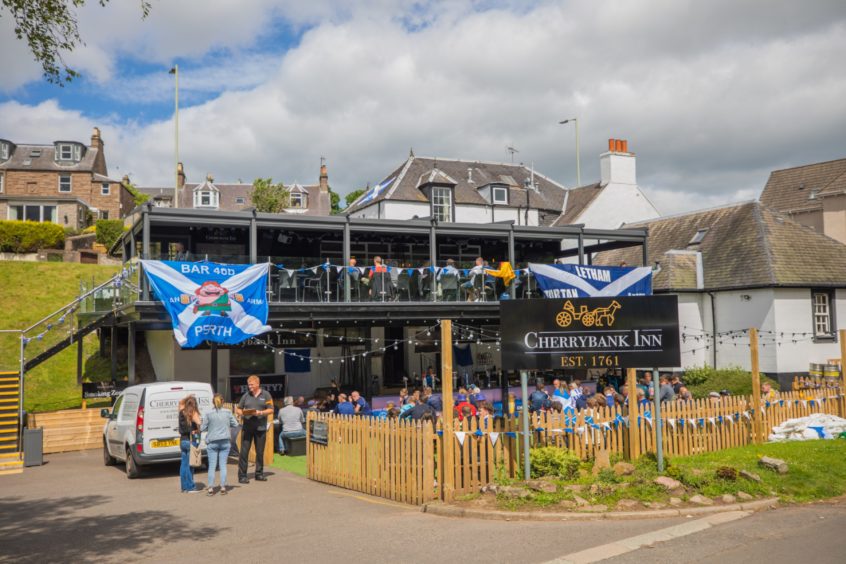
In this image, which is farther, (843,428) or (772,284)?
(772,284)

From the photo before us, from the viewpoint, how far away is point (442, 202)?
38.9 m

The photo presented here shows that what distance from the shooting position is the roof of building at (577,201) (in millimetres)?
40500

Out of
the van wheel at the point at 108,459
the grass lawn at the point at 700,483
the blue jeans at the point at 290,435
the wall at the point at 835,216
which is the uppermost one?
the wall at the point at 835,216

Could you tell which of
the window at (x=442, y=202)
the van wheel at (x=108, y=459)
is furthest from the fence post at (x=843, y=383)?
the window at (x=442, y=202)

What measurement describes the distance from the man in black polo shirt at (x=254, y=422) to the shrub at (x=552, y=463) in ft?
16.8

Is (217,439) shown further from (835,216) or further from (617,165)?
(835,216)

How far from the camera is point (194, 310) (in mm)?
18141

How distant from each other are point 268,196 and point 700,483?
149 feet

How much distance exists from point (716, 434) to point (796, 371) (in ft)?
47.2

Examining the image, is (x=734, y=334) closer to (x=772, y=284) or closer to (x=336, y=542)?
(x=772, y=284)

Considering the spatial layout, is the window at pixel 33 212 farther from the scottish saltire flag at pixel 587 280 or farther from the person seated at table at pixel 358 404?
the person seated at table at pixel 358 404

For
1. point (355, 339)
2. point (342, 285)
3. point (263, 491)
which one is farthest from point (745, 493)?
point (355, 339)

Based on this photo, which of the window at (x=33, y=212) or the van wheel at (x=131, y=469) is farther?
the window at (x=33, y=212)

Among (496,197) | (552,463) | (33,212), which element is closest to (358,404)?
(552,463)
